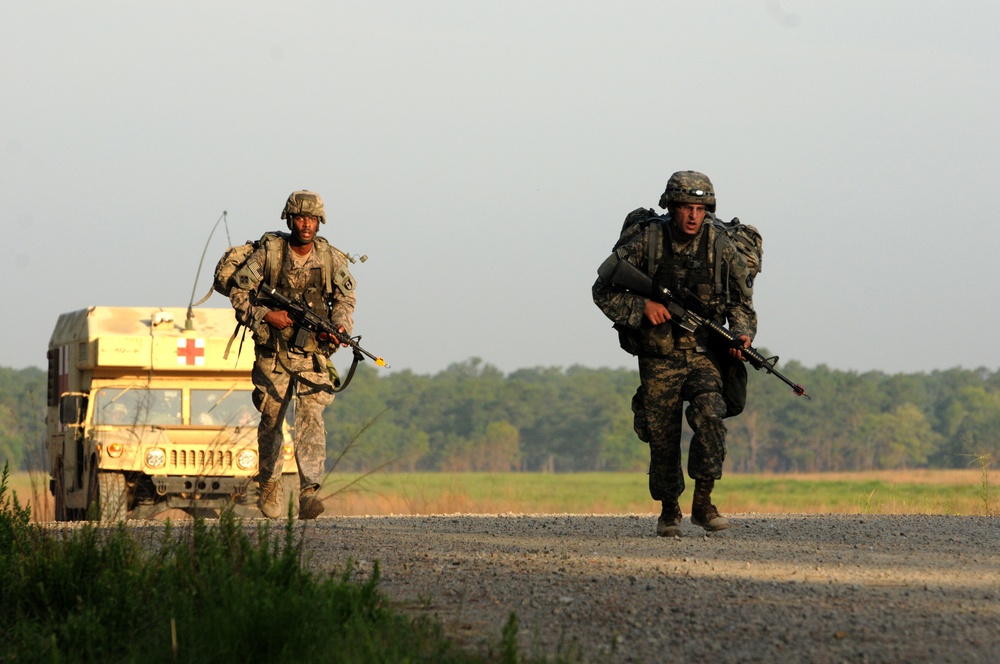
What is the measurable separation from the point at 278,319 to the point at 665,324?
314 cm

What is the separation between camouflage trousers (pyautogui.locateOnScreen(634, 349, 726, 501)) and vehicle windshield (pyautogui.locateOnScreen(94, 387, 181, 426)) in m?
7.94

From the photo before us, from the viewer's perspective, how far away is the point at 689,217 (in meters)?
8.84

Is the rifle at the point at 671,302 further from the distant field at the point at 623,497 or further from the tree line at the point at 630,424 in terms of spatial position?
the tree line at the point at 630,424

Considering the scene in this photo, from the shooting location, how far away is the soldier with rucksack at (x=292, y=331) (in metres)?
10.8

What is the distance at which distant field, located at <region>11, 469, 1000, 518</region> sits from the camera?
13.7m

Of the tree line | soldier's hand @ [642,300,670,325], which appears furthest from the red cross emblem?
the tree line

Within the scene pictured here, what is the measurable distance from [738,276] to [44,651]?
5044 mm

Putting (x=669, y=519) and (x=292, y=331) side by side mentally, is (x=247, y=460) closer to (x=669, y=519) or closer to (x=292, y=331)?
(x=292, y=331)

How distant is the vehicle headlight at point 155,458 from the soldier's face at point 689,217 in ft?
25.9

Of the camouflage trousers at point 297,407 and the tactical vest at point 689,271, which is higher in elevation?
the tactical vest at point 689,271

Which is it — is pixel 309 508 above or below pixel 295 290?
below

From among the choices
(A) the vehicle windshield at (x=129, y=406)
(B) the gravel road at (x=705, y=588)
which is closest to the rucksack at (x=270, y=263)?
(B) the gravel road at (x=705, y=588)

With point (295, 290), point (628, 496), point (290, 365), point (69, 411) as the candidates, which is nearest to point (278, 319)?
point (295, 290)

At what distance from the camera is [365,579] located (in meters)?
6.72
